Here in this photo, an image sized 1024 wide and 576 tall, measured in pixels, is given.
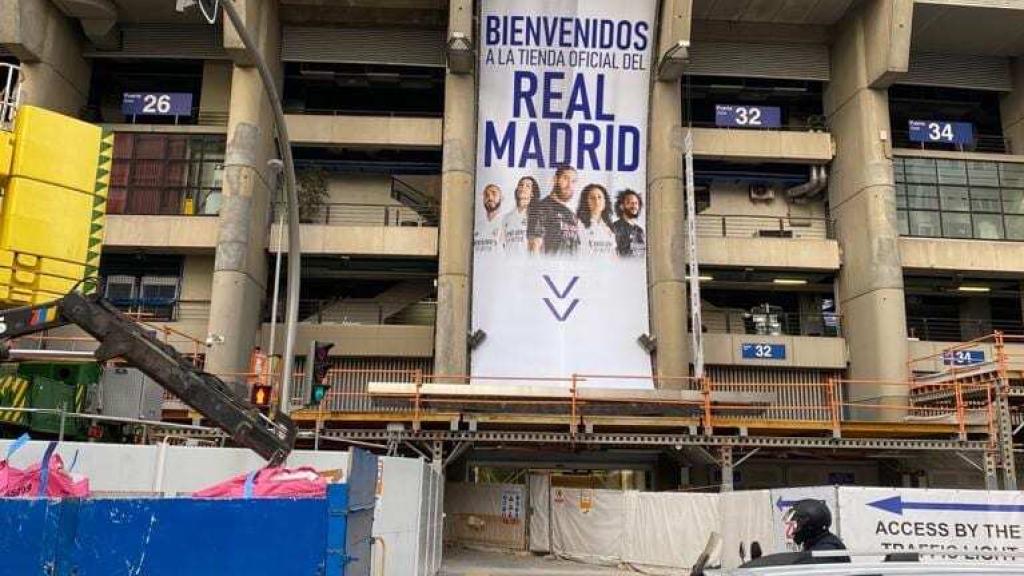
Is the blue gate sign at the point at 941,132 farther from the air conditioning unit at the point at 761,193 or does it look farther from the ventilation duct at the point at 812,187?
the air conditioning unit at the point at 761,193

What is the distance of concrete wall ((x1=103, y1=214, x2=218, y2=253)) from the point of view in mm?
27125

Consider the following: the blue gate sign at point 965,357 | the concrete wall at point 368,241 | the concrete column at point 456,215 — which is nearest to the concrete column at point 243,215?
the concrete wall at point 368,241

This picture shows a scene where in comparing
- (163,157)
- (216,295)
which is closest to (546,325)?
(216,295)

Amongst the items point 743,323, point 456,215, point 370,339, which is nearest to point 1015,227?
point 743,323

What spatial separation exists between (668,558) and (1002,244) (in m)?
19.5

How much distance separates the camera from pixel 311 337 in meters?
27.8

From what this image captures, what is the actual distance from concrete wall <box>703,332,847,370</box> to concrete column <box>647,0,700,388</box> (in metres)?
2.37

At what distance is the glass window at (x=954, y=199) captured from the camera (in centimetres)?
2925

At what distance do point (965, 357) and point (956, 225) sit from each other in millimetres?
4858

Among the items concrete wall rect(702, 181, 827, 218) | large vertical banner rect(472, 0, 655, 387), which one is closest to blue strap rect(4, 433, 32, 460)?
large vertical banner rect(472, 0, 655, 387)

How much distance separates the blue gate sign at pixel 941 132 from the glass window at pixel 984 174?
1.25m

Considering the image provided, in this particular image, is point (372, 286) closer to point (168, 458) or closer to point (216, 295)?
point (216, 295)

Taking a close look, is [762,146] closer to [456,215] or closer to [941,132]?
[941,132]

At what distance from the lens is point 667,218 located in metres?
26.2
